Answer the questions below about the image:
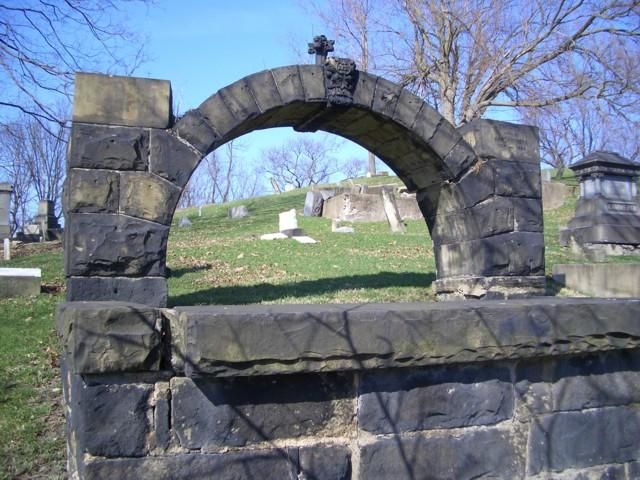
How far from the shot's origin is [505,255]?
7086mm

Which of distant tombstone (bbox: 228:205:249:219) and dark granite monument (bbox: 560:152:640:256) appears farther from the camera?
distant tombstone (bbox: 228:205:249:219)

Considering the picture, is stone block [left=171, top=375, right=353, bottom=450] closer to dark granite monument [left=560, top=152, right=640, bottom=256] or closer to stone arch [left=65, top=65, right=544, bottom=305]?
stone arch [left=65, top=65, right=544, bottom=305]

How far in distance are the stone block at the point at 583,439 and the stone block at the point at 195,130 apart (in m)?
4.39

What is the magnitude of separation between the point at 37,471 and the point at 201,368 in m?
2.91

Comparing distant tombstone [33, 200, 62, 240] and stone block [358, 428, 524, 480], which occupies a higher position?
distant tombstone [33, 200, 62, 240]

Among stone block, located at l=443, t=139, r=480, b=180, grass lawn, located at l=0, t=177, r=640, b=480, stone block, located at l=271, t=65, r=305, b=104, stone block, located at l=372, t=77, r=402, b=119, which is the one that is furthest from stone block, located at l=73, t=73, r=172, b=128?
stone block, located at l=443, t=139, r=480, b=180

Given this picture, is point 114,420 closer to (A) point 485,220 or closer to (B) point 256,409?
(B) point 256,409

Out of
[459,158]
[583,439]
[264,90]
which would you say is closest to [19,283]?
[264,90]

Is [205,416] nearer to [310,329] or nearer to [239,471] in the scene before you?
[239,471]

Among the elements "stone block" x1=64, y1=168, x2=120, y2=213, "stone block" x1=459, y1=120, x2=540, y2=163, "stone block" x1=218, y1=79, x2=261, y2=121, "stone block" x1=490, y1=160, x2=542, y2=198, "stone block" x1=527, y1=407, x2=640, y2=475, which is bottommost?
"stone block" x1=527, y1=407, x2=640, y2=475

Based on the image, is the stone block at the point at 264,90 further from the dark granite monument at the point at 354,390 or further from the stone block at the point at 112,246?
the dark granite monument at the point at 354,390

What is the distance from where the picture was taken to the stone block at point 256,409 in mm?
2490

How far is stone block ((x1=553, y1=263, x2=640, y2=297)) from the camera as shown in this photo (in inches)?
390

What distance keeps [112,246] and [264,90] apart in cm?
228
